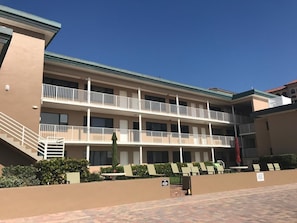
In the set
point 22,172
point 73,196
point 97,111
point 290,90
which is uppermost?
point 290,90

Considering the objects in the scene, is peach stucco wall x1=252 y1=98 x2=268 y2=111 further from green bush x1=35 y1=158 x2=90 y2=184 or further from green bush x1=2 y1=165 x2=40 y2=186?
green bush x1=2 y1=165 x2=40 y2=186

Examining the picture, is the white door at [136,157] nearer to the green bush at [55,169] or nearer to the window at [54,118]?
the window at [54,118]

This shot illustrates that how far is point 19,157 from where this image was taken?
46.6ft

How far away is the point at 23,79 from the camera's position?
16.0 meters

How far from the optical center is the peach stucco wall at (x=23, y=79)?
50.2ft

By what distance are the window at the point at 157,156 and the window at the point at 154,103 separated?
4.24m

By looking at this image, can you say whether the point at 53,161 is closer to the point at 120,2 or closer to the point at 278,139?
the point at 120,2

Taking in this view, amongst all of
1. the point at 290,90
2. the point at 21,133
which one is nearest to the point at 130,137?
the point at 21,133

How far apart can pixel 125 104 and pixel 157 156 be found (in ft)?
21.1

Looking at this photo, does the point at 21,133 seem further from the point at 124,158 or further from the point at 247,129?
the point at 247,129

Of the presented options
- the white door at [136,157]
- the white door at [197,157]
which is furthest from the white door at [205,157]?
the white door at [136,157]

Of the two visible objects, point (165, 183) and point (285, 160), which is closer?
point (165, 183)

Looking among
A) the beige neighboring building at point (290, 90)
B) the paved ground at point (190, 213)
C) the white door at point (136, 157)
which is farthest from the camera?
the beige neighboring building at point (290, 90)

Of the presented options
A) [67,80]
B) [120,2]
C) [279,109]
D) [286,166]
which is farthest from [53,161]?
[279,109]
